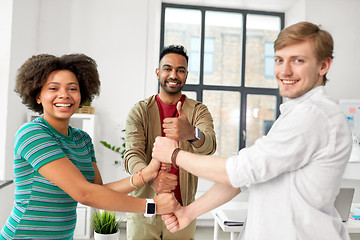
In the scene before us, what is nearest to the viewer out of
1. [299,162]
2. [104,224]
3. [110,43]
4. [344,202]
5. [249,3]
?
[299,162]

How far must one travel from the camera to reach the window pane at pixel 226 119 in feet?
16.2

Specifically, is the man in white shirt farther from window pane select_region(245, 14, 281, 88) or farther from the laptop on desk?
window pane select_region(245, 14, 281, 88)

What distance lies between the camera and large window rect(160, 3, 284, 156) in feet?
16.1

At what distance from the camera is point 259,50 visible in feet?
16.6

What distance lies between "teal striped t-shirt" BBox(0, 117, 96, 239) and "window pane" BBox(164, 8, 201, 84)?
384cm

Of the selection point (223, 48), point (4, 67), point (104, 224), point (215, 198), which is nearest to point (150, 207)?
point (215, 198)

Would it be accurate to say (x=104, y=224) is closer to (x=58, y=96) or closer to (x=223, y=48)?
(x=58, y=96)

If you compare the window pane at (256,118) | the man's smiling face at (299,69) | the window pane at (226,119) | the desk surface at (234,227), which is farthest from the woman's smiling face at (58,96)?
the window pane at (256,118)

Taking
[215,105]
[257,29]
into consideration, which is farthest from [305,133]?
[257,29]

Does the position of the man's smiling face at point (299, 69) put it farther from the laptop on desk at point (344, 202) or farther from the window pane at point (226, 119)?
the window pane at point (226, 119)

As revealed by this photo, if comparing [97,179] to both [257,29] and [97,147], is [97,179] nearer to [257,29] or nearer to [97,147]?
[97,147]

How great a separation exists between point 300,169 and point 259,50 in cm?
434

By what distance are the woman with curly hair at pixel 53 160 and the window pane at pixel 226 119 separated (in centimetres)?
356

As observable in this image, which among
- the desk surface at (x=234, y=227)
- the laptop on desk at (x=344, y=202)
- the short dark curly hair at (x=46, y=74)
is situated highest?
the short dark curly hair at (x=46, y=74)
